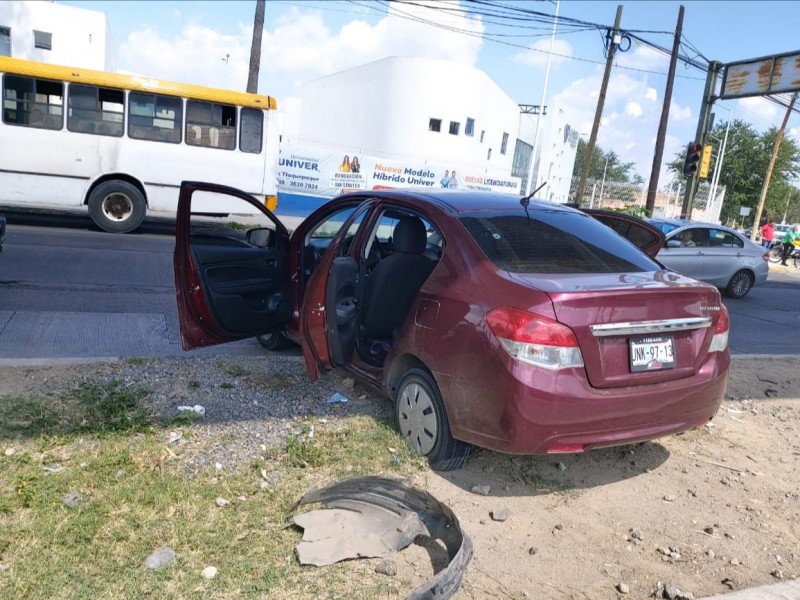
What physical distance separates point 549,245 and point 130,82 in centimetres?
1136

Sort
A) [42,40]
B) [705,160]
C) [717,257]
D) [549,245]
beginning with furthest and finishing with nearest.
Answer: [42,40] → [705,160] → [717,257] → [549,245]

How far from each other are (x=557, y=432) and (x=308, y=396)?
205 centimetres

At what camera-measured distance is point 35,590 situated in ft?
8.67

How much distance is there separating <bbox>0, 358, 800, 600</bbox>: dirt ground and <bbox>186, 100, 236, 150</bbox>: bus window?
382 inches

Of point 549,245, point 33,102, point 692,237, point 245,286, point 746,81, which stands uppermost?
point 746,81

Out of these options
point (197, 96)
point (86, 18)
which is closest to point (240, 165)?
point (197, 96)

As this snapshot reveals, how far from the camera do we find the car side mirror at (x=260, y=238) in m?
5.58

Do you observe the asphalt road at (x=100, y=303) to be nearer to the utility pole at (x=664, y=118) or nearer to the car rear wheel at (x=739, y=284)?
the car rear wheel at (x=739, y=284)

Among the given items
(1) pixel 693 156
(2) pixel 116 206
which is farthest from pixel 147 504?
(1) pixel 693 156

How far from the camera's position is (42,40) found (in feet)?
114

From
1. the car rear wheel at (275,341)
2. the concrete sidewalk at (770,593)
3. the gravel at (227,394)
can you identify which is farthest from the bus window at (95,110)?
the concrete sidewalk at (770,593)

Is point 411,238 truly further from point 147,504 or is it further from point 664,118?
point 664,118

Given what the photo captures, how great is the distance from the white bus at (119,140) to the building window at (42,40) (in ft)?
85.8

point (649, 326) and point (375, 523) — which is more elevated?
point (649, 326)
